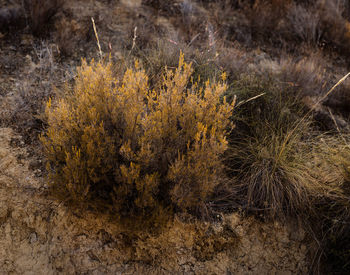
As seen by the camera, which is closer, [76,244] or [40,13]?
[76,244]

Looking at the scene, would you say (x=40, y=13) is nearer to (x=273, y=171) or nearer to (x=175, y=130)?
(x=175, y=130)

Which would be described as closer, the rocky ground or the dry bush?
the rocky ground

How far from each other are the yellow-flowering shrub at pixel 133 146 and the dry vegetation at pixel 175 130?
0.01m

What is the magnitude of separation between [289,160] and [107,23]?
333cm

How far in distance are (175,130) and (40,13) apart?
2.86m

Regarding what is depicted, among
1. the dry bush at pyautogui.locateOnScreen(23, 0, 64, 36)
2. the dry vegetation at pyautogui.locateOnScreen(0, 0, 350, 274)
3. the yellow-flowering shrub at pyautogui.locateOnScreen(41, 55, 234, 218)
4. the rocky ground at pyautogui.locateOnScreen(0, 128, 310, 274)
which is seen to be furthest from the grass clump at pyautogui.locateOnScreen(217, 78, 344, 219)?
the dry bush at pyautogui.locateOnScreen(23, 0, 64, 36)

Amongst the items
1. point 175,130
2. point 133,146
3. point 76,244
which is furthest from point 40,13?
point 76,244

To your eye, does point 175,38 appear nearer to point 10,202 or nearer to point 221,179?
point 221,179

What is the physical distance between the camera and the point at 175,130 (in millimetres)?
2387

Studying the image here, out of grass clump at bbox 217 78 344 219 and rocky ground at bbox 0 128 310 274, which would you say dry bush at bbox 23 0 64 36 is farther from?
grass clump at bbox 217 78 344 219

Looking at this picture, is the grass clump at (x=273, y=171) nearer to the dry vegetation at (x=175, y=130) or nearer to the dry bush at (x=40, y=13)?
the dry vegetation at (x=175, y=130)

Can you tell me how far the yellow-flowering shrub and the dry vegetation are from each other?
0.01 m

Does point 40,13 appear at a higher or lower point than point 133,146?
higher

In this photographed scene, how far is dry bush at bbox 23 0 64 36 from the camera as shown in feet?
12.8
